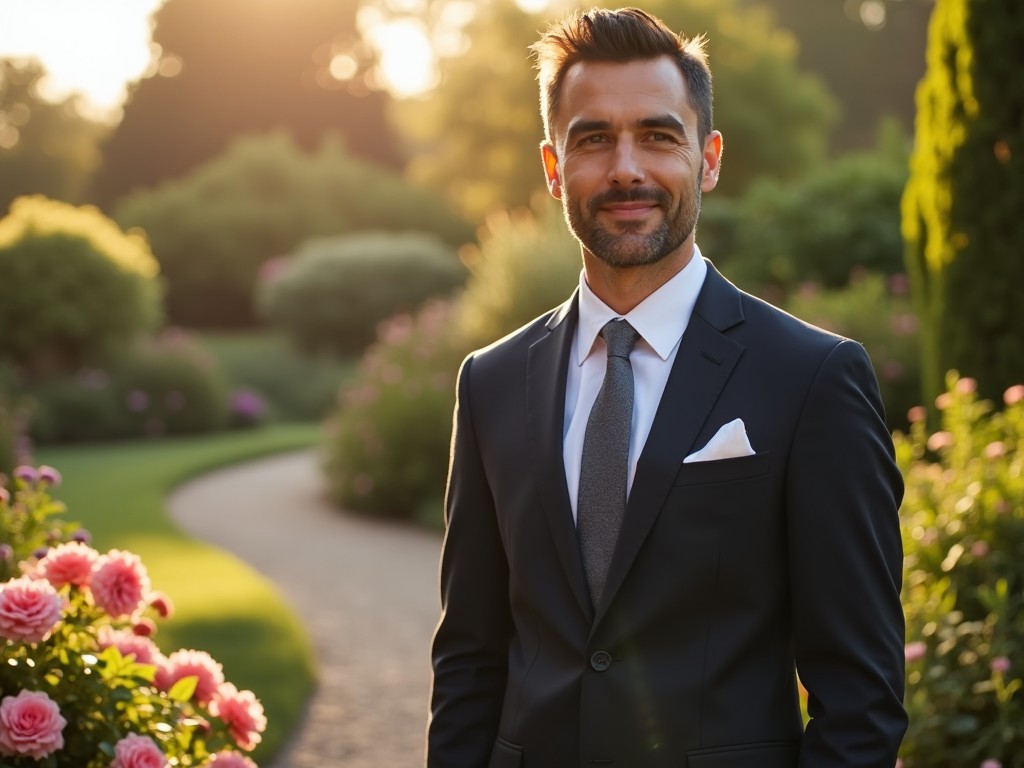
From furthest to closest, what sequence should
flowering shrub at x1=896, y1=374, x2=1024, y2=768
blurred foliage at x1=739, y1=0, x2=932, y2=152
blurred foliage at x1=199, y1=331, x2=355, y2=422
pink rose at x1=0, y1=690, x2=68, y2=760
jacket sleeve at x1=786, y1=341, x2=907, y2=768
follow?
blurred foliage at x1=739, y1=0, x2=932, y2=152, blurred foliage at x1=199, y1=331, x2=355, y2=422, flowering shrub at x1=896, y1=374, x2=1024, y2=768, pink rose at x1=0, y1=690, x2=68, y2=760, jacket sleeve at x1=786, y1=341, x2=907, y2=768

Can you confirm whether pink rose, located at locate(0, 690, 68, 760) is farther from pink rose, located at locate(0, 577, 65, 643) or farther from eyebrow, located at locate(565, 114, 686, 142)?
eyebrow, located at locate(565, 114, 686, 142)

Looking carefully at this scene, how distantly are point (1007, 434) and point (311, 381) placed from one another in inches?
667

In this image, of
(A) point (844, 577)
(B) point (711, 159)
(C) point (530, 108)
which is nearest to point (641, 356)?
(B) point (711, 159)

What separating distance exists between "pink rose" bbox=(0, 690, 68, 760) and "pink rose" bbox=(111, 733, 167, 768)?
0.12 metres

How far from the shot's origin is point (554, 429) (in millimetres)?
1961

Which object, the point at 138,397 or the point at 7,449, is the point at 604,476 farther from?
the point at 138,397

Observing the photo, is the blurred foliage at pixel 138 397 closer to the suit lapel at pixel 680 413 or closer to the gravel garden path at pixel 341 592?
the gravel garden path at pixel 341 592

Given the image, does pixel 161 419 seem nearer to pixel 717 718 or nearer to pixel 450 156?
pixel 450 156

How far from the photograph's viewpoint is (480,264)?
420 inches

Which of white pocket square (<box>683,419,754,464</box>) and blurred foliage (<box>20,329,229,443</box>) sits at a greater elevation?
blurred foliage (<box>20,329,229,443</box>)

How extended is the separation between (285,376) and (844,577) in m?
19.8

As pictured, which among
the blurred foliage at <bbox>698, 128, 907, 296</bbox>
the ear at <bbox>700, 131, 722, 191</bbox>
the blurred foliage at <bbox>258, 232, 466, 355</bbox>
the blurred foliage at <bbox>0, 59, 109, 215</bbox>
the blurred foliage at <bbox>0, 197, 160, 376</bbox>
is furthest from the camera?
the blurred foliage at <bbox>0, 59, 109, 215</bbox>

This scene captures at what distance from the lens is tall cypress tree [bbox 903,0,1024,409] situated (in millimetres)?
5520

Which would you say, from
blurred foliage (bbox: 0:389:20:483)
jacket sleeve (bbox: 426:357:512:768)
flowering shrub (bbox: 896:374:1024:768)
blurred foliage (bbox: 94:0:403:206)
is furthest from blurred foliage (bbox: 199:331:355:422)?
jacket sleeve (bbox: 426:357:512:768)
